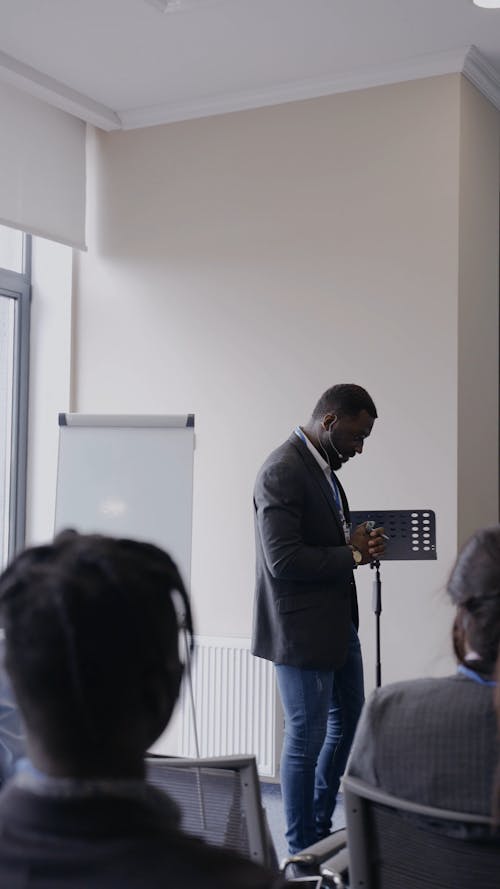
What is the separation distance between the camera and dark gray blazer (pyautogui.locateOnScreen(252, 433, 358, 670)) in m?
2.91

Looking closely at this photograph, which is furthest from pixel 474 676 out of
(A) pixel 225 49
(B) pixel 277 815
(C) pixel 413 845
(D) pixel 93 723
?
(A) pixel 225 49

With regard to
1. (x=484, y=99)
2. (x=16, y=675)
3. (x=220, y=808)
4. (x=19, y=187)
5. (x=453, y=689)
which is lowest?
(x=220, y=808)

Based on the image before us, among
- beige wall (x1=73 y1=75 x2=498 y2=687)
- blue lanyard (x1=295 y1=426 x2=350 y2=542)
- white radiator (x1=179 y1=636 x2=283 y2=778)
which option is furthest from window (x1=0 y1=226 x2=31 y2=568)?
blue lanyard (x1=295 y1=426 x2=350 y2=542)

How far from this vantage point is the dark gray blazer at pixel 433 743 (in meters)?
1.39

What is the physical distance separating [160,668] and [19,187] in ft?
12.9

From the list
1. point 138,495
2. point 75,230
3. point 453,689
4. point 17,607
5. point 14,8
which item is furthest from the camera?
point 75,230

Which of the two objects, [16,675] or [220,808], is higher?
[16,675]

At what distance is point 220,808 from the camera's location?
160 cm

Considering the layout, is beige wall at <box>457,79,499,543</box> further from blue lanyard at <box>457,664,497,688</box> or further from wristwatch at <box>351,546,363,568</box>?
blue lanyard at <box>457,664,497,688</box>

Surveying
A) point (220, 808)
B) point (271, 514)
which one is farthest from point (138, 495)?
point (220, 808)

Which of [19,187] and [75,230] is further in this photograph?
[75,230]

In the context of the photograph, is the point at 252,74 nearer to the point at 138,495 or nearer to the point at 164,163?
the point at 164,163

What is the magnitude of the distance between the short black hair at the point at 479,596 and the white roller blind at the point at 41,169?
320 cm

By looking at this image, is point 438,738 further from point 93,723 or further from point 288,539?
point 288,539
